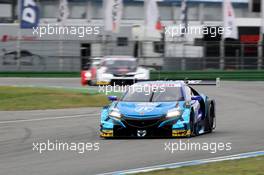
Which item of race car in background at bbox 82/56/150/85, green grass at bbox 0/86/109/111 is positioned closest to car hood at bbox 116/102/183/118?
green grass at bbox 0/86/109/111

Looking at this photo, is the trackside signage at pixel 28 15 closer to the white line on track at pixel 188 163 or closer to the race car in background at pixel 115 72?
the race car in background at pixel 115 72

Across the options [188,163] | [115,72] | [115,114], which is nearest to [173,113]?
[115,114]

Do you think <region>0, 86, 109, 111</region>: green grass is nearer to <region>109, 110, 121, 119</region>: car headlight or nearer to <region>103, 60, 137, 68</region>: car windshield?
<region>103, 60, 137, 68</region>: car windshield

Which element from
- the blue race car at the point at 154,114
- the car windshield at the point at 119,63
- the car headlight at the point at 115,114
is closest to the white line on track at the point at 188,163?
the blue race car at the point at 154,114

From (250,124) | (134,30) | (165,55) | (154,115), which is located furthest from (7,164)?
(134,30)

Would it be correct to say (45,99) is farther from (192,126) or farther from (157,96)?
(192,126)

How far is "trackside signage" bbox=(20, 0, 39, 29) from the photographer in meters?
38.6

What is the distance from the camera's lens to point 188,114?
13.4 metres

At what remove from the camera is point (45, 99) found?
943 inches

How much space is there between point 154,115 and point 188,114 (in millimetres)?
637

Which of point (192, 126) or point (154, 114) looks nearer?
point (154, 114)

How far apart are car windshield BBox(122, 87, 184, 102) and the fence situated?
2427cm

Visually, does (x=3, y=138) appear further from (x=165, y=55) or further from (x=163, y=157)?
(x=165, y=55)

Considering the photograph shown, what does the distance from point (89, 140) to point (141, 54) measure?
26.2 meters
